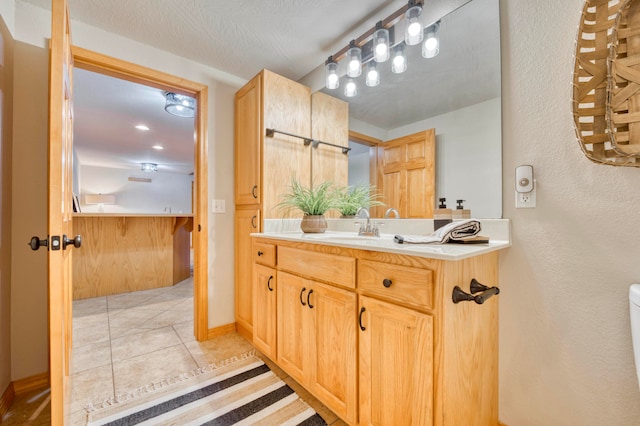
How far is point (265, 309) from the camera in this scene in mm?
1714

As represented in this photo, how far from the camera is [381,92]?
1.85 meters

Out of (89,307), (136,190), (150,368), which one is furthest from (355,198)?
(136,190)

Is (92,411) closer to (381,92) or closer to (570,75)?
(381,92)

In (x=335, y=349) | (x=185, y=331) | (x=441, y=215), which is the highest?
(x=441, y=215)

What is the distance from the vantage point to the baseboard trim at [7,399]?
53.1 inches

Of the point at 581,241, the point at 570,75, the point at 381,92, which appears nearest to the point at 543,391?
the point at 581,241

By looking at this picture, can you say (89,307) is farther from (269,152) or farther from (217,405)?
(269,152)

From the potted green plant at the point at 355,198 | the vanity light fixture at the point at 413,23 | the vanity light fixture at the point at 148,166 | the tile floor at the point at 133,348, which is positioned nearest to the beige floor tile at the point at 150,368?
the tile floor at the point at 133,348

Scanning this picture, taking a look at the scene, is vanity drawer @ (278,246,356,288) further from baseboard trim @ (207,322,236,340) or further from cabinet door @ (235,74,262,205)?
baseboard trim @ (207,322,236,340)

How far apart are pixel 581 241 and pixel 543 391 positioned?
2.09ft

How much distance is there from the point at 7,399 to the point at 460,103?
2811mm

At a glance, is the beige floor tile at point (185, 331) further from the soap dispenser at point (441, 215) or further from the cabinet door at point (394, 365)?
the soap dispenser at point (441, 215)

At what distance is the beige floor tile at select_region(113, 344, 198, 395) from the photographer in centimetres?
163

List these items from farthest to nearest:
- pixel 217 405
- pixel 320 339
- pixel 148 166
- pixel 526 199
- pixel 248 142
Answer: pixel 148 166 → pixel 248 142 → pixel 217 405 → pixel 320 339 → pixel 526 199
